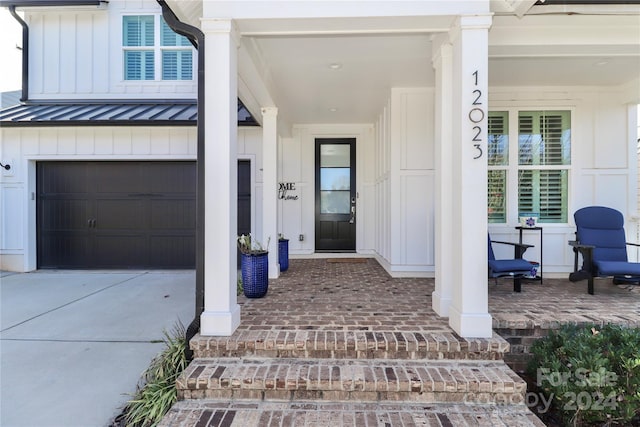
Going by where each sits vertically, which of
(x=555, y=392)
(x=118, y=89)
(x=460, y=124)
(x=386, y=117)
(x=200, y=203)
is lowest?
(x=555, y=392)

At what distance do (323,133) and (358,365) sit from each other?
4979mm

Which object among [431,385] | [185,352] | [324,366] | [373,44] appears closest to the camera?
[431,385]

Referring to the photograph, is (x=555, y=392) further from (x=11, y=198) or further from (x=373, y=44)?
(x=11, y=198)

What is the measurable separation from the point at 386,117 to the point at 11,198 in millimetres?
7043

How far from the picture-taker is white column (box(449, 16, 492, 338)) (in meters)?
2.43

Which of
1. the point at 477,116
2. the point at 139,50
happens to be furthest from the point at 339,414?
the point at 139,50

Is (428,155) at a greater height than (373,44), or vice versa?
(373,44)

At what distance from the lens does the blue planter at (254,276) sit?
3395 millimetres

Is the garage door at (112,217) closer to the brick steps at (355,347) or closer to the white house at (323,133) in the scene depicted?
the white house at (323,133)

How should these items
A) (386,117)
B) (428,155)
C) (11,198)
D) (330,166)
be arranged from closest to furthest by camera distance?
(428,155) → (386,117) → (11,198) → (330,166)

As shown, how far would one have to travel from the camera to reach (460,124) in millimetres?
2473

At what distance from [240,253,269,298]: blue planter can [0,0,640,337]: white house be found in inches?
29.9

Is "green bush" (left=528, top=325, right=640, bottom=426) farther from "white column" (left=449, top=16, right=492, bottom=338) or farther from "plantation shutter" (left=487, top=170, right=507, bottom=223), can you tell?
"plantation shutter" (left=487, top=170, right=507, bottom=223)

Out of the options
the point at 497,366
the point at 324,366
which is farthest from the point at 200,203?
the point at 497,366
